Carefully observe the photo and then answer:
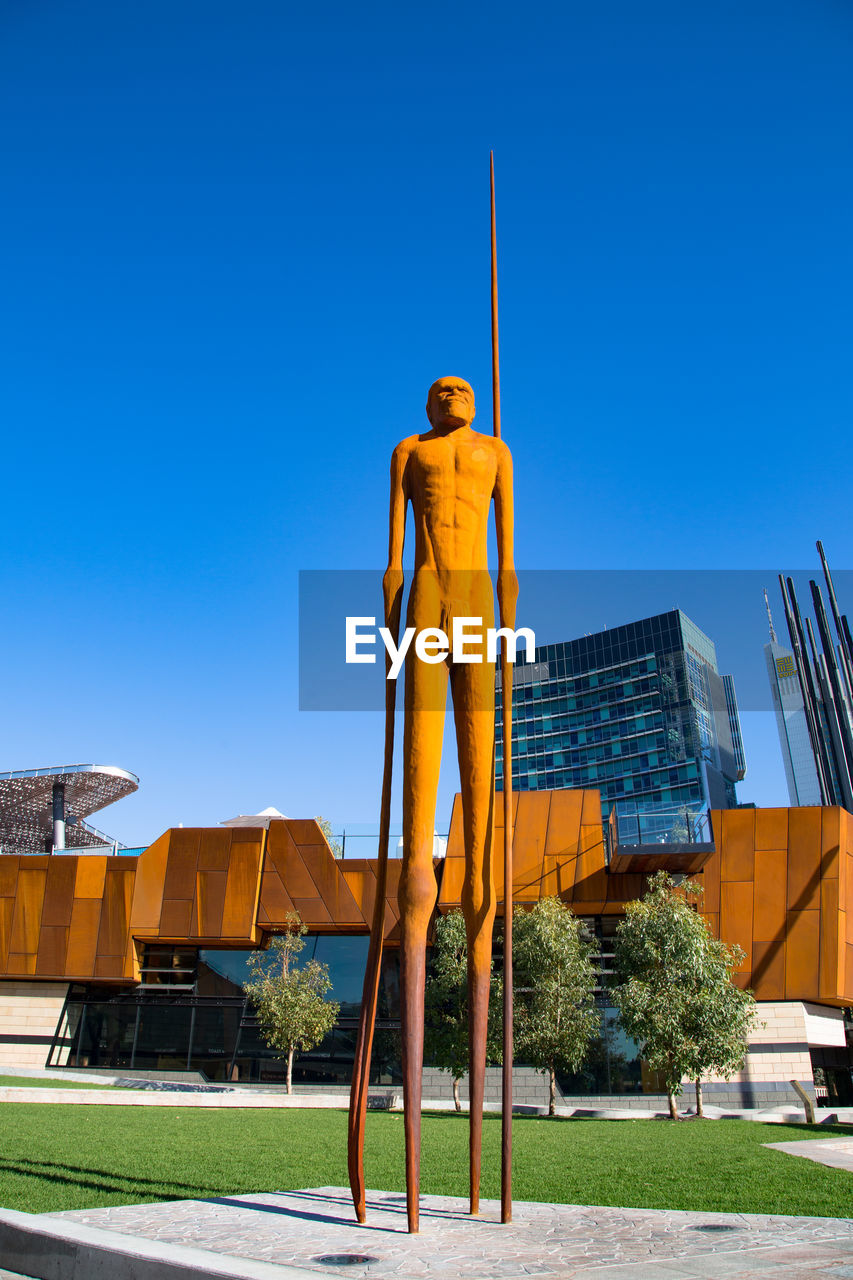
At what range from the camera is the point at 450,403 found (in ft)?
26.8

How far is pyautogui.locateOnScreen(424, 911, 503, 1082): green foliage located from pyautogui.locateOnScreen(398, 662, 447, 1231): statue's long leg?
18.0m

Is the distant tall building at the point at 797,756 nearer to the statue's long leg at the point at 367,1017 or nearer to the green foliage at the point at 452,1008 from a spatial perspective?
the green foliage at the point at 452,1008

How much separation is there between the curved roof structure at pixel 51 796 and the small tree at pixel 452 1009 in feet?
76.8

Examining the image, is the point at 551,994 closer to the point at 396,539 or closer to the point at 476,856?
the point at 476,856

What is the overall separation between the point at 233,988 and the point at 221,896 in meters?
3.46

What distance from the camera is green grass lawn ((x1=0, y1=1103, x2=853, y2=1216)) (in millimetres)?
7688

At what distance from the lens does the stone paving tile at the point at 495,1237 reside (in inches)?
194

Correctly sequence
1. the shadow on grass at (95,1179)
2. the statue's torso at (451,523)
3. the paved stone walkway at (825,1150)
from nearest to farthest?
the statue's torso at (451,523) → the shadow on grass at (95,1179) → the paved stone walkway at (825,1150)

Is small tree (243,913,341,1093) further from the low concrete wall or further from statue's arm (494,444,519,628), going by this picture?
statue's arm (494,444,519,628)

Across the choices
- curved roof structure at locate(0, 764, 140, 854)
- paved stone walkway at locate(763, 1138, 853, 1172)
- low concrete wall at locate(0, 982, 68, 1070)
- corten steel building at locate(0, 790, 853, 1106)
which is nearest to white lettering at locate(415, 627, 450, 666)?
paved stone walkway at locate(763, 1138, 853, 1172)

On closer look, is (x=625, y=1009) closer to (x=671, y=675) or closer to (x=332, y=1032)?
(x=332, y=1032)

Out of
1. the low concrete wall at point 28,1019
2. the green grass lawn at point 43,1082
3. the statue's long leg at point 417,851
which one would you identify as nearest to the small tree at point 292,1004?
the green grass lawn at point 43,1082

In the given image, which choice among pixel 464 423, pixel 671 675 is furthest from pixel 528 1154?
pixel 671 675

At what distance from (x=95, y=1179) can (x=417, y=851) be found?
4475 mm
